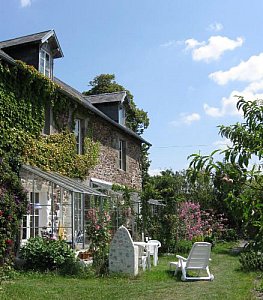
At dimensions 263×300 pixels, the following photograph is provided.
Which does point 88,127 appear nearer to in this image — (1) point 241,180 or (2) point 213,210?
(2) point 213,210

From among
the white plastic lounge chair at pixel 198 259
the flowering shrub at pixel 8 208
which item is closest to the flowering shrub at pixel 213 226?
the white plastic lounge chair at pixel 198 259

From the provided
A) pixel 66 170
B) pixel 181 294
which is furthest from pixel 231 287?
pixel 66 170

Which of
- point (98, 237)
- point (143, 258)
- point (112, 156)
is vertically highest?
point (112, 156)

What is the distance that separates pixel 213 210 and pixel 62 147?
42.1 feet

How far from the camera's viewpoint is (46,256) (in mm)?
10164

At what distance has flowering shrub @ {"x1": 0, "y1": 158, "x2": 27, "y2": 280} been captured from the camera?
9.66 metres

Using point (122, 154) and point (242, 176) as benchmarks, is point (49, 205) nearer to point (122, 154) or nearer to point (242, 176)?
point (122, 154)

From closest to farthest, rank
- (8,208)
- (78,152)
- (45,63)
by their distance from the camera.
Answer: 1. (8,208)
2. (45,63)
3. (78,152)

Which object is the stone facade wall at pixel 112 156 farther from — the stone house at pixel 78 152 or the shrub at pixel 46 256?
the shrub at pixel 46 256

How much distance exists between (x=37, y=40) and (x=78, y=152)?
4.49 m

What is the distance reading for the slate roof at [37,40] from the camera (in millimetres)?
13555

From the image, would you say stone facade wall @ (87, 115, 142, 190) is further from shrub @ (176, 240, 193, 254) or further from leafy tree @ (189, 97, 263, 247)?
leafy tree @ (189, 97, 263, 247)

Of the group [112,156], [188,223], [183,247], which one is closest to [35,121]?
[112,156]

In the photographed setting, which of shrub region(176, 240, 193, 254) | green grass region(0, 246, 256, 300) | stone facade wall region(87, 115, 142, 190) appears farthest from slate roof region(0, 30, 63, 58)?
shrub region(176, 240, 193, 254)
